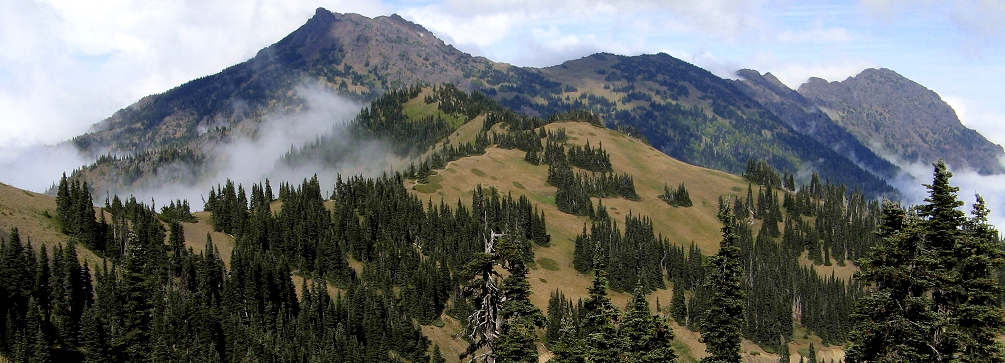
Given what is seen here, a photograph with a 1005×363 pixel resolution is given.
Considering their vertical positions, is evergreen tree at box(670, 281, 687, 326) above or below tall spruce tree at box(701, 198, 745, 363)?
below

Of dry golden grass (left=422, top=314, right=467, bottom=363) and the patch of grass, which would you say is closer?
dry golden grass (left=422, top=314, right=467, bottom=363)

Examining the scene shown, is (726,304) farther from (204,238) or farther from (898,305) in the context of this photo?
(204,238)

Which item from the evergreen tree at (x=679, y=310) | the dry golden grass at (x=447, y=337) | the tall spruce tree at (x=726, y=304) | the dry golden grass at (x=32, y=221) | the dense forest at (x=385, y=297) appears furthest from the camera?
the evergreen tree at (x=679, y=310)

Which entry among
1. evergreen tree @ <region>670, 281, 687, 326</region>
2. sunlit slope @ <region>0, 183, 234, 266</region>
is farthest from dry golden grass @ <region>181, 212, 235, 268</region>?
evergreen tree @ <region>670, 281, 687, 326</region>

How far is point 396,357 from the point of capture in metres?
139

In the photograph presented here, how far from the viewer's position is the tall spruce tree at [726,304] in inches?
1650

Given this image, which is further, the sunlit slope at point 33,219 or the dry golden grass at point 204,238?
the dry golden grass at point 204,238

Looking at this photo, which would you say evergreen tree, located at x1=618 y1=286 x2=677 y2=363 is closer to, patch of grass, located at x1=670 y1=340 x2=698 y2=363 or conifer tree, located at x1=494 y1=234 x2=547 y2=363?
conifer tree, located at x1=494 y1=234 x2=547 y2=363

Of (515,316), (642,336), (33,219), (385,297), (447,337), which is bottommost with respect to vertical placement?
(447,337)

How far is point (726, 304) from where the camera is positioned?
138 ft

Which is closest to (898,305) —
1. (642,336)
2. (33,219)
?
(642,336)

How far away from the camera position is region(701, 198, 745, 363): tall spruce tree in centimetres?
4191

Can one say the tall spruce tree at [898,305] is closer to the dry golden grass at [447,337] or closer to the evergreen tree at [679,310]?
the dry golden grass at [447,337]

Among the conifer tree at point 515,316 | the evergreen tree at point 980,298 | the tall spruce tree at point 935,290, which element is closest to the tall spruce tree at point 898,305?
the tall spruce tree at point 935,290
